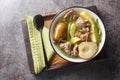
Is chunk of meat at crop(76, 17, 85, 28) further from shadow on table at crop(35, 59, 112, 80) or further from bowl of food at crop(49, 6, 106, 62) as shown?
shadow on table at crop(35, 59, 112, 80)

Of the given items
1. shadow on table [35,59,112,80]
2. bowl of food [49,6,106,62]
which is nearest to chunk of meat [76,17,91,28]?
bowl of food [49,6,106,62]

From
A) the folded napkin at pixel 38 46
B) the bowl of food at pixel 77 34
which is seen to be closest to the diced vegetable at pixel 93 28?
the bowl of food at pixel 77 34

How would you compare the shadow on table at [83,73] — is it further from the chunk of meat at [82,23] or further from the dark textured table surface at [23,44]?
the chunk of meat at [82,23]

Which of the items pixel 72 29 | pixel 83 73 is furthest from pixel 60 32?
pixel 83 73

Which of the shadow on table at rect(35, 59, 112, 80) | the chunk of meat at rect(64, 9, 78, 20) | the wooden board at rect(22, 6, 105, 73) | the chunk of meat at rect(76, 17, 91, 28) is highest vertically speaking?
the chunk of meat at rect(64, 9, 78, 20)

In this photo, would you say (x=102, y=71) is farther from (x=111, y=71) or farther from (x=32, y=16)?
(x=32, y=16)

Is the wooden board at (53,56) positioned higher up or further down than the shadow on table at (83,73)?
higher up

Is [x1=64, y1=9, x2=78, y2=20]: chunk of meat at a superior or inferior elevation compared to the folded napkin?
superior
